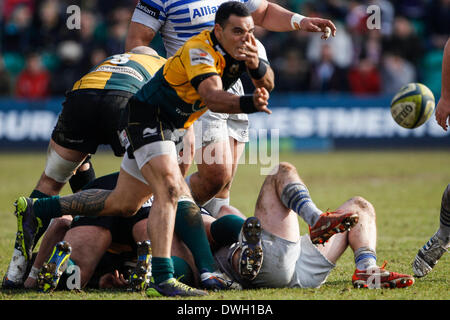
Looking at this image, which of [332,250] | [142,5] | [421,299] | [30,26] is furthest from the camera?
[30,26]

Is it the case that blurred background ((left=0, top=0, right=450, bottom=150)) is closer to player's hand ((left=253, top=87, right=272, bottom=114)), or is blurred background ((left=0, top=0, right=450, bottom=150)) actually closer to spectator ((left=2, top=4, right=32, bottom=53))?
spectator ((left=2, top=4, right=32, bottom=53))

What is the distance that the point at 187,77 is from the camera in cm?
532

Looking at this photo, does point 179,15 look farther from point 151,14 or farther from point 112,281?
point 112,281

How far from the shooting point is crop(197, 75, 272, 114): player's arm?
4836mm

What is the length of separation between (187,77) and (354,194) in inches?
251

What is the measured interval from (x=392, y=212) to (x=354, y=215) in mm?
4758

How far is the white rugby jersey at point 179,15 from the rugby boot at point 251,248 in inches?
104

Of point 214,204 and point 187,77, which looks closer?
point 187,77

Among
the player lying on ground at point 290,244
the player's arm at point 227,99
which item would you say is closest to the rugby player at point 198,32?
the player lying on ground at point 290,244

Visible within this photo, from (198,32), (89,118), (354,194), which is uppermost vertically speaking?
(198,32)

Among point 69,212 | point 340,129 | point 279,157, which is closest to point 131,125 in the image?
point 69,212

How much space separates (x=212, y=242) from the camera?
5777 millimetres

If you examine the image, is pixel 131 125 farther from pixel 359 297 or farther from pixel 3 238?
pixel 3 238

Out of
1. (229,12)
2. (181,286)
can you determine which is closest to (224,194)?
(181,286)
